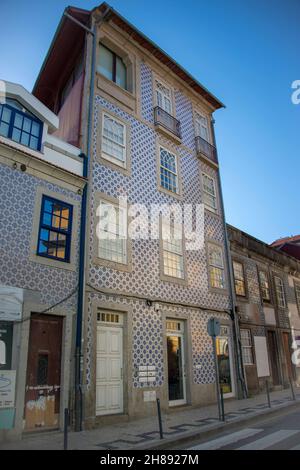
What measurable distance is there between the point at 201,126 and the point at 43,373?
1317 cm

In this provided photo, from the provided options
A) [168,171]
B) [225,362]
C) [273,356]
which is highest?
[168,171]

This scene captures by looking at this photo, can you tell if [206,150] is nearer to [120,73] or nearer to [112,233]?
[120,73]

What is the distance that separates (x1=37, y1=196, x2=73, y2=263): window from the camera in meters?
8.85

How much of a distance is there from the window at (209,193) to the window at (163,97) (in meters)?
3.28

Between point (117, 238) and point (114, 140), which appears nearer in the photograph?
point (117, 238)

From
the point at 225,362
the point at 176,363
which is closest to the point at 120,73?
the point at 176,363

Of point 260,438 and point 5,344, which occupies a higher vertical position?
point 5,344

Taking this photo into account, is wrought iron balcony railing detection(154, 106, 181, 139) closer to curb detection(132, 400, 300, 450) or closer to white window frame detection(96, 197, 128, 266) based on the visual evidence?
white window frame detection(96, 197, 128, 266)

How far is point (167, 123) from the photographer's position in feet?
47.0

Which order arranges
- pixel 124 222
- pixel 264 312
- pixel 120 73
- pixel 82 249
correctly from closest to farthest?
pixel 82 249 → pixel 124 222 → pixel 120 73 → pixel 264 312

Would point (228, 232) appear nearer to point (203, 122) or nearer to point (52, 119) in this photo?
point (203, 122)

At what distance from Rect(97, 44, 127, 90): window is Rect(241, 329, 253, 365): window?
11387 mm

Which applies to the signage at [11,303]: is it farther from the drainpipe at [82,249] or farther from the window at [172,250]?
the window at [172,250]
